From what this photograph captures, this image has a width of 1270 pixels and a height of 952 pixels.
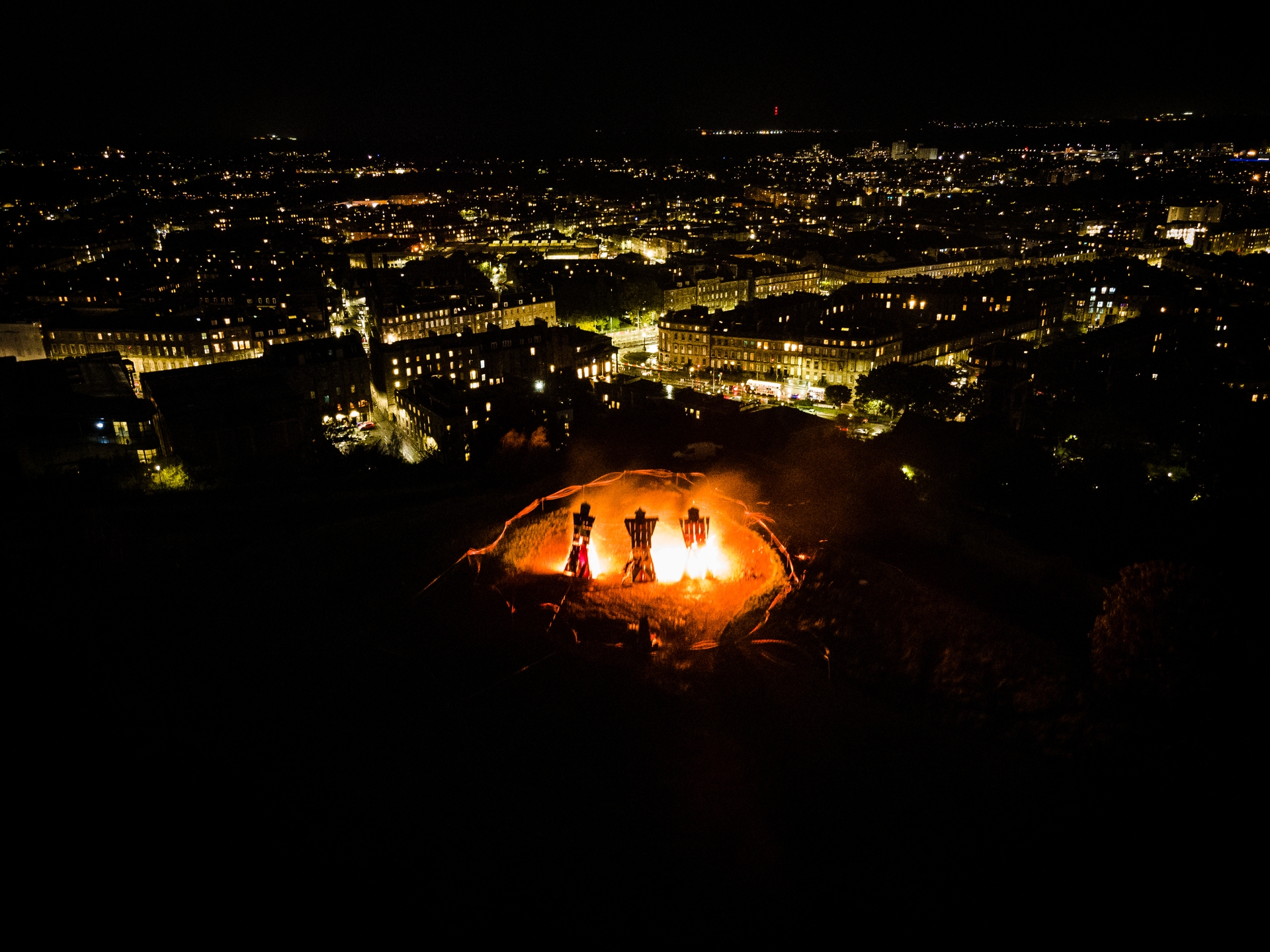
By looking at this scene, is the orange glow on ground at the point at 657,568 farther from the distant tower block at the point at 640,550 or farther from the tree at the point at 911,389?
the tree at the point at 911,389

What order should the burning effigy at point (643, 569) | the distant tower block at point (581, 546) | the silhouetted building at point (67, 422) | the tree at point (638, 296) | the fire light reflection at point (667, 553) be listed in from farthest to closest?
1. the tree at point (638, 296)
2. the silhouetted building at point (67, 422)
3. the fire light reflection at point (667, 553)
4. the distant tower block at point (581, 546)
5. the burning effigy at point (643, 569)

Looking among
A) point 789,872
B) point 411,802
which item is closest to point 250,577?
point 411,802

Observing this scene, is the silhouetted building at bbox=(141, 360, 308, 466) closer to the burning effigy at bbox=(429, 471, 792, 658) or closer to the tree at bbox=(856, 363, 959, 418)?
the burning effigy at bbox=(429, 471, 792, 658)

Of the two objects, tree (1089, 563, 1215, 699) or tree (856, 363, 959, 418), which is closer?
tree (1089, 563, 1215, 699)

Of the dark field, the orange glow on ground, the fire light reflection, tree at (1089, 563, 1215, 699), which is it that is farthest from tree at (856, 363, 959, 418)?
the fire light reflection

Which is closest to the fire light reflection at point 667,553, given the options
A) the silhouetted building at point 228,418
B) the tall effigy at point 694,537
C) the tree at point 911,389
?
the tall effigy at point 694,537
